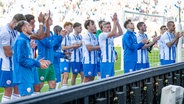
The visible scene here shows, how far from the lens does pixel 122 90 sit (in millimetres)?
3059

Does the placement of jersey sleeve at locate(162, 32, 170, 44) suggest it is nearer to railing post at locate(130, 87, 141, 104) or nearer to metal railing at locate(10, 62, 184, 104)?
metal railing at locate(10, 62, 184, 104)

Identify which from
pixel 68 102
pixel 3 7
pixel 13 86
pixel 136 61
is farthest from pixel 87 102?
pixel 3 7

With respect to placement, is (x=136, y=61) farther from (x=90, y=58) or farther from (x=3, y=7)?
(x=3, y=7)

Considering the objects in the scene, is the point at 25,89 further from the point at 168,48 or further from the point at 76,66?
the point at 168,48

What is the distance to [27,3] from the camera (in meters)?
21.1

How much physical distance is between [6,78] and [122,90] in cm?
206

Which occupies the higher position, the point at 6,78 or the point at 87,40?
the point at 87,40

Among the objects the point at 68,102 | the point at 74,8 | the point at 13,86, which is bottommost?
the point at 13,86

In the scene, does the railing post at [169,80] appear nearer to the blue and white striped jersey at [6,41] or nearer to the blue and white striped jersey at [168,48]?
the blue and white striped jersey at [6,41]

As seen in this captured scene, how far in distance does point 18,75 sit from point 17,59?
22 cm

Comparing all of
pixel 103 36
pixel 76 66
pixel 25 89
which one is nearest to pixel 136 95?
pixel 25 89

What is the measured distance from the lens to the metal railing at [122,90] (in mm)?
2213

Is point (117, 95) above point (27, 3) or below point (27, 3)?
below

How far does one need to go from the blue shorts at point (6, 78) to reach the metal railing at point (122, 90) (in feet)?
6.33
